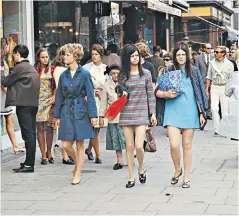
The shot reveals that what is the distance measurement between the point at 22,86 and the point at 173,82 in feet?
8.41

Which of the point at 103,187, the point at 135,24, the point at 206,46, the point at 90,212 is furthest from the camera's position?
the point at 135,24

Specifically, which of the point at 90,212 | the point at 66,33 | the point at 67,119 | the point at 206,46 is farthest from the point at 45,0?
the point at 90,212

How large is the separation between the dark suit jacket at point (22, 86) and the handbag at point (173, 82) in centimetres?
219

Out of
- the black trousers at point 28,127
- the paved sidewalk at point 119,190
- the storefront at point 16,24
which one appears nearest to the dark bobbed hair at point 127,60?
the paved sidewalk at point 119,190

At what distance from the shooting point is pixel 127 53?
905 centimetres

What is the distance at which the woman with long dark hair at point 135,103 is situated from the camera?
29.6 feet

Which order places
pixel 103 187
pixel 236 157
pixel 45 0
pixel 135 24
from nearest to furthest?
pixel 103 187 < pixel 236 157 < pixel 45 0 < pixel 135 24

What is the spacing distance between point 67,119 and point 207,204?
2343 mm

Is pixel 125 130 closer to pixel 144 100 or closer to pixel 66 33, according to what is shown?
pixel 144 100

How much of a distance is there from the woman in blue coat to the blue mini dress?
1.01m

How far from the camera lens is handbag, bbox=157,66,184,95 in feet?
28.8

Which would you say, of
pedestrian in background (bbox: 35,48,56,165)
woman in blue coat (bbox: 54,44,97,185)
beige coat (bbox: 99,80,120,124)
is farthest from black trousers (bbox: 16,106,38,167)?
woman in blue coat (bbox: 54,44,97,185)

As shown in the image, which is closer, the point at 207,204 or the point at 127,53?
the point at 207,204

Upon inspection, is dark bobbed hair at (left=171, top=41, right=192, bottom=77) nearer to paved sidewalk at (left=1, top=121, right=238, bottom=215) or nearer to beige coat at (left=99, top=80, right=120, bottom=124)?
paved sidewalk at (left=1, top=121, right=238, bottom=215)
